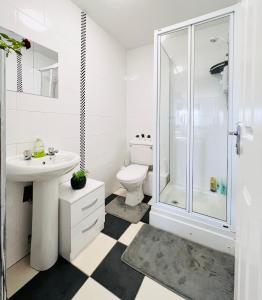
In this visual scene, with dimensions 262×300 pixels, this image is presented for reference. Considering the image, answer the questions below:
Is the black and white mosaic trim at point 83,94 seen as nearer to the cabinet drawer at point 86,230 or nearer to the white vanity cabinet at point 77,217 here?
the white vanity cabinet at point 77,217

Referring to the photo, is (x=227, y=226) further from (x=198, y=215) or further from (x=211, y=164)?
(x=211, y=164)

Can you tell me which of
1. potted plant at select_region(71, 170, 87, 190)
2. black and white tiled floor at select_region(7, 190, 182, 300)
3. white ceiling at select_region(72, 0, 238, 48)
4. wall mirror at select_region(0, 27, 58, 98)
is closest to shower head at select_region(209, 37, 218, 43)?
white ceiling at select_region(72, 0, 238, 48)

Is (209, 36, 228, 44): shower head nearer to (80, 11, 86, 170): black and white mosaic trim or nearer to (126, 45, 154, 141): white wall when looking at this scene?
(126, 45, 154, 141): white wall

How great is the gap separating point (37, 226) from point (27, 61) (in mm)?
1309

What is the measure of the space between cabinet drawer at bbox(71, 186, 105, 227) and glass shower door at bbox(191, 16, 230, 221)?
111 centimetres

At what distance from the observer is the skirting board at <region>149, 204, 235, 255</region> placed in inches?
54.9

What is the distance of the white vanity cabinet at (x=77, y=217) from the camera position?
50.6 inches

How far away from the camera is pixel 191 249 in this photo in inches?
56.0

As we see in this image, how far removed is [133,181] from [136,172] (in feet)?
0.74

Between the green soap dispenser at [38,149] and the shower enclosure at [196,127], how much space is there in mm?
1115

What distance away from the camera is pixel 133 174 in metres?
2.00

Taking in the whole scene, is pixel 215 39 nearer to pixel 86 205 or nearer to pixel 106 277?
pixel 86 205

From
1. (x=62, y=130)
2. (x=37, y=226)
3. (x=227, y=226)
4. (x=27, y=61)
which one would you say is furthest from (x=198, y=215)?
(x=27, y=61)

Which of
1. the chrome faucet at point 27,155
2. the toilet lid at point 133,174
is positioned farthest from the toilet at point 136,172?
the chrome faucet at point 27,155
